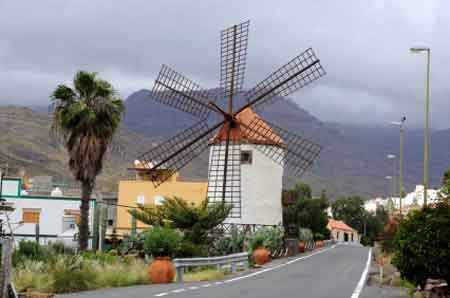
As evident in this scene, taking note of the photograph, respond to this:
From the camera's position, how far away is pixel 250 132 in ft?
178

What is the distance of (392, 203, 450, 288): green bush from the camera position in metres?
20.2

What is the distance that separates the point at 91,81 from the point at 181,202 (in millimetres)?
7735

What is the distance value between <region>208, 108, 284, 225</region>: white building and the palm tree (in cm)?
1274

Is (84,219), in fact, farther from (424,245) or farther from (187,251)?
(424,245)

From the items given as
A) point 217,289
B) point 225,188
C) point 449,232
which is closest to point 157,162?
point 225,188

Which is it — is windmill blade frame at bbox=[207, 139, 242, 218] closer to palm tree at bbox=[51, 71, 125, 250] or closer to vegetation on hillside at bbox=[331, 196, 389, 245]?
palm tree at bbox=[51, 71, 125, 250]

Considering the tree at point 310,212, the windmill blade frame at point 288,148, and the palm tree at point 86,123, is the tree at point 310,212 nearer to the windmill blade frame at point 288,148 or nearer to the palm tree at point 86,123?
the windmill blade frame at point 288,148

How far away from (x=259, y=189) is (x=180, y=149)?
6588 millimetres

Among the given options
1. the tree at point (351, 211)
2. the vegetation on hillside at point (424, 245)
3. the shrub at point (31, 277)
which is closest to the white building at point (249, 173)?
the shrub at point (31, 277)

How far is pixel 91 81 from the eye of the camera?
41.7 metres

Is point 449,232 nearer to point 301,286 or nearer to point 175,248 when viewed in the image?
point 301,286

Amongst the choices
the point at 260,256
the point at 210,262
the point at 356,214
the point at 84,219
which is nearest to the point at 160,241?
the point at 210,262

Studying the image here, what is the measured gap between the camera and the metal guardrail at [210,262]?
27.7 m

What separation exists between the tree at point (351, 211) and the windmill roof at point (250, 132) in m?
132
